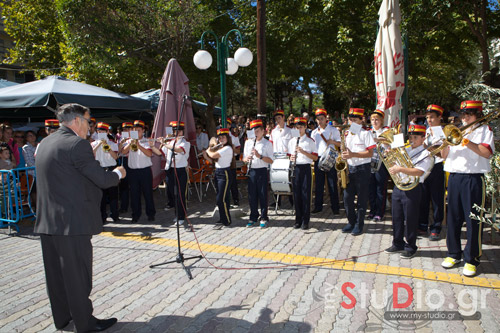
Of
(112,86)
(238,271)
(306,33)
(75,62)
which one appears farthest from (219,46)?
(112,86)

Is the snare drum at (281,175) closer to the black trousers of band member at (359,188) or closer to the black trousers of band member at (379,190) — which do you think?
the black trousers of band member at (359,188)

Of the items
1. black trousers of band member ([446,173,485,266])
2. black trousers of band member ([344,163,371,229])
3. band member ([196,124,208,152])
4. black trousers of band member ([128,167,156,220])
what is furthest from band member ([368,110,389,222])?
band member ([196,124,208,152])

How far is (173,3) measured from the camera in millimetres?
13102

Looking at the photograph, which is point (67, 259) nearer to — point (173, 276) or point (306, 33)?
point (173, 276)

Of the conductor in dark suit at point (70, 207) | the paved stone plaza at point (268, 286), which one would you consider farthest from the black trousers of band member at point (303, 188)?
the conductor in dark suit at point (70, 207)

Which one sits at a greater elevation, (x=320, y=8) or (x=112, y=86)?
(x=320, y=8)

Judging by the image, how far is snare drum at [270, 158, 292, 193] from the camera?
269 inches

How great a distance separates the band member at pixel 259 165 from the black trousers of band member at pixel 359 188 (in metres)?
1.58

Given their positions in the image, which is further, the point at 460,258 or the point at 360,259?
the point at 360,259

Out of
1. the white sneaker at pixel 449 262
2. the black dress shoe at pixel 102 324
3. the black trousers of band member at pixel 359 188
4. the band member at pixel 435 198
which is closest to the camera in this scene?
the black dress shoe at pixel 102 324

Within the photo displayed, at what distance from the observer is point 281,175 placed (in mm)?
6883

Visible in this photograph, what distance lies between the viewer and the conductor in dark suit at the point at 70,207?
313cm

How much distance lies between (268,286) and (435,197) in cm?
370

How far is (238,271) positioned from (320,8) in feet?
46.1
